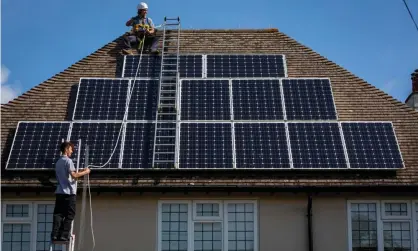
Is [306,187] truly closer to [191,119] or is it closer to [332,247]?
[332,247]

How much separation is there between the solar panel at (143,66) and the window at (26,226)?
5169mm

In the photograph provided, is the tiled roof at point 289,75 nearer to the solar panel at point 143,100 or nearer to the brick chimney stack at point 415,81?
the solar panel at point 143,100

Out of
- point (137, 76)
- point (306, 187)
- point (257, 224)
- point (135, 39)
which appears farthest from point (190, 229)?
point (135, 39)

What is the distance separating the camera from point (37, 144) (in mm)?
20797

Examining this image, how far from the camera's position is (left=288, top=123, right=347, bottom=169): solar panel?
66.3ft

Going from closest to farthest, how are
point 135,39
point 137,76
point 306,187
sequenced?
point 306,187, point 137,76, point 135,39

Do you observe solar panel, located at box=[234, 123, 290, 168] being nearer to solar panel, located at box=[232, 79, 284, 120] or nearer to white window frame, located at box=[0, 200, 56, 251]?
solar panel, located at box=[232, 79, 284, 120]

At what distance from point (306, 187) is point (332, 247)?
164cm

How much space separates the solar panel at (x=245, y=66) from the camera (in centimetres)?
2344

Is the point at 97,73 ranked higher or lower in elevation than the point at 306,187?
higher

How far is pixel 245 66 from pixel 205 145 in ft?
13.4

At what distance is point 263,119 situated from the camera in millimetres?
21531

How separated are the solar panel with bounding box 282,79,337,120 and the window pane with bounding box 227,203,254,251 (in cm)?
309

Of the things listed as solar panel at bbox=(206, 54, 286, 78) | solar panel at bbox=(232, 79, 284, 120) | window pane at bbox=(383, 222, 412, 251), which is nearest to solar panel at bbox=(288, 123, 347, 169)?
solar panel at bbox=(232, 79, 284, 120)
